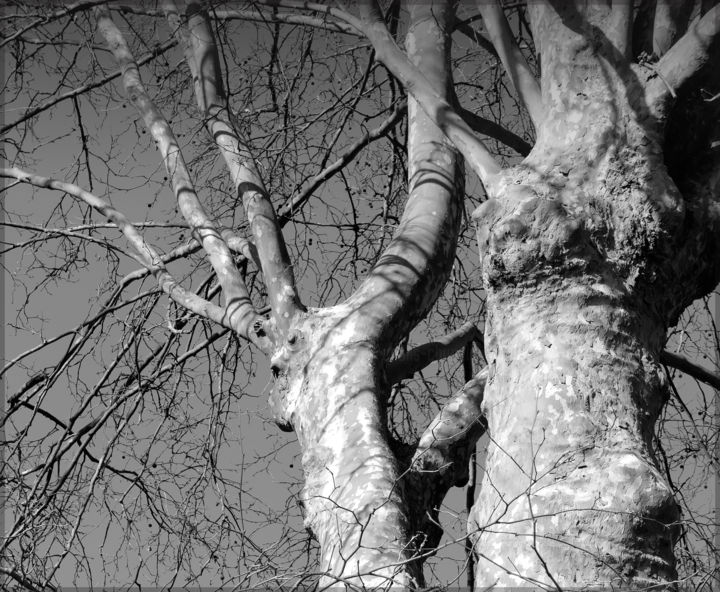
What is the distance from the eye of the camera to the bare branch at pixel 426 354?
392cm

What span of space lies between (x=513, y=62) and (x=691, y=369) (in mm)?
1901

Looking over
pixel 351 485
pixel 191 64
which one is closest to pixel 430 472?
pixel 351 485

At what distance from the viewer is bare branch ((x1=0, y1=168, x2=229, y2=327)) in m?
4.20

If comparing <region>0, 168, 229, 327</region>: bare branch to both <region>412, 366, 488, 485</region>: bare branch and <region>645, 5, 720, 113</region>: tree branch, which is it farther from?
<region>645, 5, 720, 113</region>: tree branch

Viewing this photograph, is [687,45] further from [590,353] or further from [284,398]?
[284,398]

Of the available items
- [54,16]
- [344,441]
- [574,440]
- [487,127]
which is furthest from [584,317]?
[54,16]

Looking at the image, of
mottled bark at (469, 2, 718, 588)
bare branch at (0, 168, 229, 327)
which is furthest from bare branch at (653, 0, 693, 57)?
bare branch at (0, 168, 229, 327)

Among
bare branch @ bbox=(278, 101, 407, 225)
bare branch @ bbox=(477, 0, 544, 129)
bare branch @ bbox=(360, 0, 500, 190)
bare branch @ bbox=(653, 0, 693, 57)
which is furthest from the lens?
bare branch @ bbox=(278, 101, 407, 225)

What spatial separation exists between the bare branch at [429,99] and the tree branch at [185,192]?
3.59 feet

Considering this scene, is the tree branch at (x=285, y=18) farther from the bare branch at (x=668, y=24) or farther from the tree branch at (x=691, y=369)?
the tree branch at (x=691, y=369)

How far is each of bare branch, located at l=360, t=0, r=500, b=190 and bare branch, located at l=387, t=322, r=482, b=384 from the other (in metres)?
0.90

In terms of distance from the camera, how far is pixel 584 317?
301 cm

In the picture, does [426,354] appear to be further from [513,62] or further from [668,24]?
[668,24]

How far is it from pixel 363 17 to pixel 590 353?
79.7 inches
